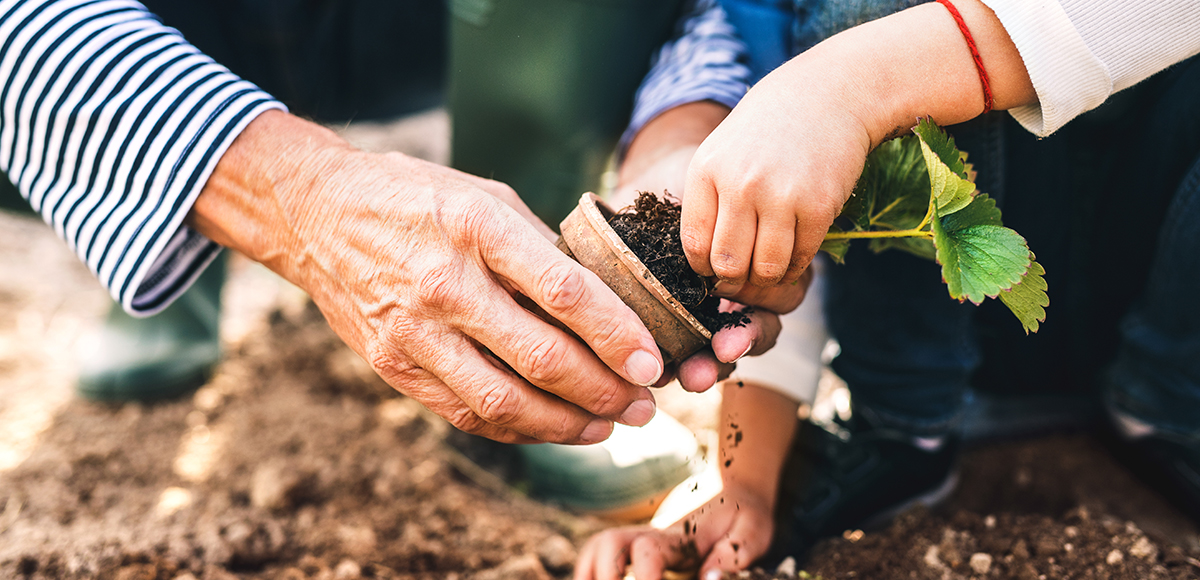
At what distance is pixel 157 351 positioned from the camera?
2.34m

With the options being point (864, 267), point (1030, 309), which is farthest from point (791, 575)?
point (864, 267)

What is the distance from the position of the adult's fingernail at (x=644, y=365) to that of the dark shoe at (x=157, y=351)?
6.50ft

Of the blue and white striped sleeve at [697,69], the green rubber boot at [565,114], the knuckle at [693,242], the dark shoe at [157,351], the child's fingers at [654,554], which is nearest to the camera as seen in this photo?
the knuckle at [693,242]

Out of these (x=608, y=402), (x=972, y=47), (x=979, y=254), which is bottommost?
(x=608, y=402)

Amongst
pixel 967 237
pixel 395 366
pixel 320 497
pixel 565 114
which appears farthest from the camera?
pixel 565 114

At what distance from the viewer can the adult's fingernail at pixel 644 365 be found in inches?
42.6

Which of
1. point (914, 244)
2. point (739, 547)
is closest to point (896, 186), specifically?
point (914, 244)

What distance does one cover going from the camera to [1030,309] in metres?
1.04

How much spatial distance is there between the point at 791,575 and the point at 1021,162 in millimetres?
1125

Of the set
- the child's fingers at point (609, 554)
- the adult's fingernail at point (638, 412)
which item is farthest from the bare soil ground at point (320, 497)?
the adult's fingernail at point (638, 412)

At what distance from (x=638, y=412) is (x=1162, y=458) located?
151 centimetres

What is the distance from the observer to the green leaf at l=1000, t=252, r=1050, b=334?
1.03 m

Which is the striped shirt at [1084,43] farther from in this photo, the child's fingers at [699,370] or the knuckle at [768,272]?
the child's fingers at [699,370]

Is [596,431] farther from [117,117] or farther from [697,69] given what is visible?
[117,117]
